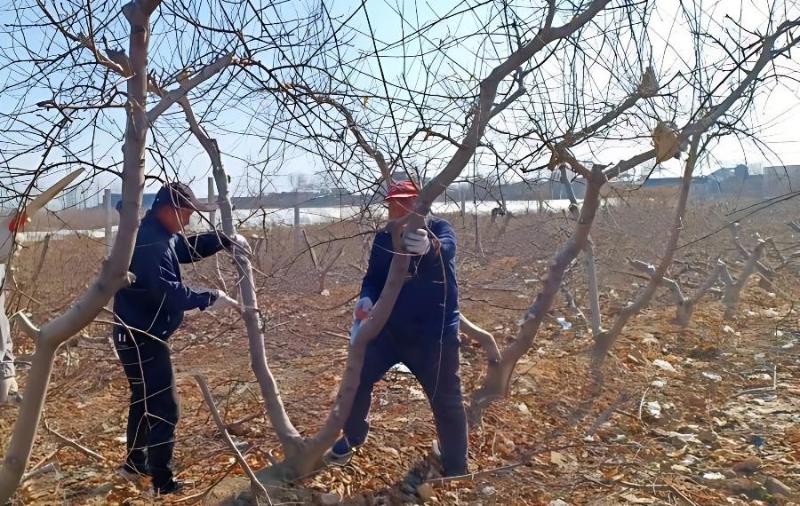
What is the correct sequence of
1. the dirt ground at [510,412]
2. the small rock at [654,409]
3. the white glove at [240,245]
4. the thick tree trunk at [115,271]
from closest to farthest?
the thick tree trunk at [115,271], the white glove at [240,245], the dirt ground at [510,412], the small rock at [654,409]

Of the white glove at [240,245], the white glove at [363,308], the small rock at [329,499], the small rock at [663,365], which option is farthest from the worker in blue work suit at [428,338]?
the small rock at [663,365]

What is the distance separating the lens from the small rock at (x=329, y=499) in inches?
123

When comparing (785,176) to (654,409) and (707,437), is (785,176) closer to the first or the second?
(707,437)

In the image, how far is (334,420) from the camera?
3.06 m

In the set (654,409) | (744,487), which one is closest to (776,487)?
(744,487)

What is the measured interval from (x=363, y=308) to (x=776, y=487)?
7.76 feet

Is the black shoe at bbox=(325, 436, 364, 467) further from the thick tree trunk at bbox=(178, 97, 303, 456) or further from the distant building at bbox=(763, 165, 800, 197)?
the distant building at bbox=(763, 165, 800, 197)

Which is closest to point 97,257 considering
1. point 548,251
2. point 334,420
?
point 334,420

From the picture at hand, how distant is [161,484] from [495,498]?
1.67m

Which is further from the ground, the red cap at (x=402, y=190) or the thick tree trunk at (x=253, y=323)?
the red cap at (x=402, y=190)

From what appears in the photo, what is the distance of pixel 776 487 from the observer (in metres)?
3.47

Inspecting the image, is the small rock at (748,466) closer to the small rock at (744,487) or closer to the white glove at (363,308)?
the small rock at (744,487)

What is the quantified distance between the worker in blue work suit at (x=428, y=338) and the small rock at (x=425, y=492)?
0.14 m

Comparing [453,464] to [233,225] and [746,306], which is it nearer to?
[233,225]
